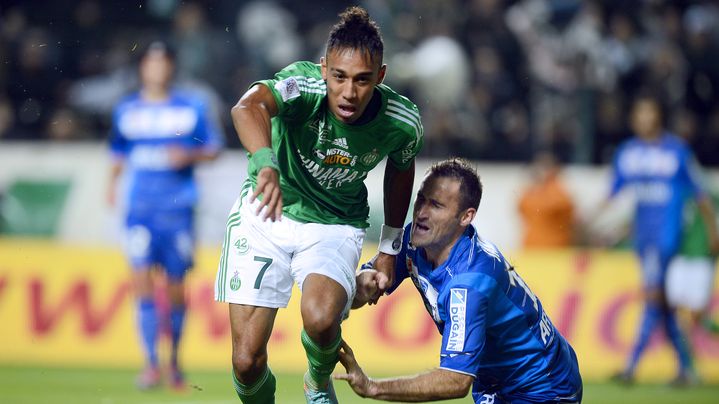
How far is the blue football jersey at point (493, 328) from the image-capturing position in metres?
4.86

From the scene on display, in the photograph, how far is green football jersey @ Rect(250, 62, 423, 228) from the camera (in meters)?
5.26

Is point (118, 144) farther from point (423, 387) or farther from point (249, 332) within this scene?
point (423, 387)

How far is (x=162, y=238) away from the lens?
9.53 m

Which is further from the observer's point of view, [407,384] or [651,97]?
[651,97]

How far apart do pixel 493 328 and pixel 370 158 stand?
104 centimetres

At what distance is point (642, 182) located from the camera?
10844 mm

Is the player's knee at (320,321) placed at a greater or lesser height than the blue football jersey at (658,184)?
lesser

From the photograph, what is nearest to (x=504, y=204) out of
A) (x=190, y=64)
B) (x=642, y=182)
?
(x=642, y=182)

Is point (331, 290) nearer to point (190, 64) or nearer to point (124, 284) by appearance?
point (124, 284)

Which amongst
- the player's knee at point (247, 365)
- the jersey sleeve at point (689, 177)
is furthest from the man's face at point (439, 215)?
the jersey sleeve at point (689, 177)

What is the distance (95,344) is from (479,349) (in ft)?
21.7

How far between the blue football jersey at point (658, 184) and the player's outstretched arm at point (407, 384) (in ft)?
→ 20.6

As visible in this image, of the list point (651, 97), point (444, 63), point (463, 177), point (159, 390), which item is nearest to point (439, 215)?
point (463, 177)

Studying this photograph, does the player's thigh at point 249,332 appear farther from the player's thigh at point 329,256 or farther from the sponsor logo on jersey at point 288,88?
the sponsor logo on jersey at point 288,88
